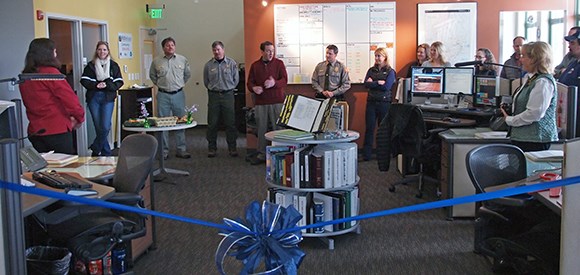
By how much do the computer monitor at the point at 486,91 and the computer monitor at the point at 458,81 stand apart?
0.09 m

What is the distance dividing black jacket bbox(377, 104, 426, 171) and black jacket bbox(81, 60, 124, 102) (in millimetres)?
3598

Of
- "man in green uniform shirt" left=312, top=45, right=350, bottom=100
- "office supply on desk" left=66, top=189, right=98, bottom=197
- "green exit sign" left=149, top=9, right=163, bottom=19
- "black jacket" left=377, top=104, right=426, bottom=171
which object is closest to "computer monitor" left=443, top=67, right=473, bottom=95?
"black jacket" left=377, top=104, right=426, bottom=171

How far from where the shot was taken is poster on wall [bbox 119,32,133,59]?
10.3 metres

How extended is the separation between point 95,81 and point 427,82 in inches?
163

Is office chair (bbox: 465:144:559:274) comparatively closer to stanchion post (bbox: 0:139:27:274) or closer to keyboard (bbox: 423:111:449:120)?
stanchion post (bbox: 0:139:27:274)

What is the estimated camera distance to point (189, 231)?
5312mm

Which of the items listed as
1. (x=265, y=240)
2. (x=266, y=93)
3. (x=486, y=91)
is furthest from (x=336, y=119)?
(x=266, y=93)

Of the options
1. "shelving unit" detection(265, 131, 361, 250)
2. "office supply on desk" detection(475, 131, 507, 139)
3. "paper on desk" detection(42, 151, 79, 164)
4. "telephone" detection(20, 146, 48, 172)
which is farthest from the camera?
"office supply on desk" detection(475, 131, 507, 139)

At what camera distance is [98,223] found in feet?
12.2

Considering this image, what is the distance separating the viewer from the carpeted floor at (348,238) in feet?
14.5

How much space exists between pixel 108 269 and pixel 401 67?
19.9ft

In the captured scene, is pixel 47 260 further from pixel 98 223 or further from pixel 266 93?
pixel 266 93

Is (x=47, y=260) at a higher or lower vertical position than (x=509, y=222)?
lower

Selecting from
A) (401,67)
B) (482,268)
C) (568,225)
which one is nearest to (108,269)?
(482,268)
